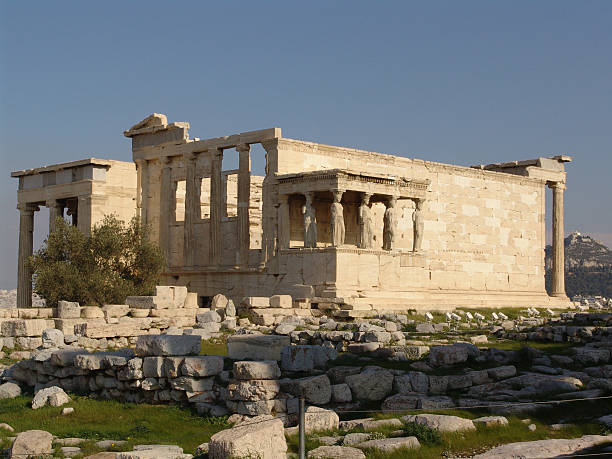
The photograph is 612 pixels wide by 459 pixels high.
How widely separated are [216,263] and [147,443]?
20.1 metres

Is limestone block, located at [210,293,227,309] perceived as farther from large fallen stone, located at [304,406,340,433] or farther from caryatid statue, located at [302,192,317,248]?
large fallen stone, located at [304,406,340,433]

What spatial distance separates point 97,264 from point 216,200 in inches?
192

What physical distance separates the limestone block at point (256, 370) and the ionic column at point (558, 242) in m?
27.7

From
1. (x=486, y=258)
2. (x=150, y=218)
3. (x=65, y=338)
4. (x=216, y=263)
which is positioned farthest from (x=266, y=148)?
(x=65, y=338)

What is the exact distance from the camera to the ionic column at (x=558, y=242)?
37562mm

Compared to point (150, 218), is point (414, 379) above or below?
below

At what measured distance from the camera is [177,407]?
12375 millimetres

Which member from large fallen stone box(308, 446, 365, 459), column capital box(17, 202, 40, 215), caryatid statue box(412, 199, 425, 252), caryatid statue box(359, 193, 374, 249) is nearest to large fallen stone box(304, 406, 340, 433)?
large fallen stone box(308, 446, 365, 459)

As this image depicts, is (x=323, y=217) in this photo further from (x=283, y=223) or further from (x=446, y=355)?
(x=446, y=355)

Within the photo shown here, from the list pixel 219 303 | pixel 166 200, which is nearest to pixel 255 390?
pixel 219 303

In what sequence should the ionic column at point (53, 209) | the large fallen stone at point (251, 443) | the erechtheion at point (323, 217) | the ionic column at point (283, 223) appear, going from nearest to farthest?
1. the large fallen stone at point (251, 443)
2. the erechtheion at point (323, 217)
3. the ionic column at point (283, 223)
4. the ionic column at point (53, 209)

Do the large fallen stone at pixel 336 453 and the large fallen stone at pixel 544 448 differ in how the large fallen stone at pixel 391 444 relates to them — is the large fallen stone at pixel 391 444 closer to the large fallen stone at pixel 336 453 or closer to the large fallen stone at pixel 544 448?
the large fallen stone at pixel 336 453

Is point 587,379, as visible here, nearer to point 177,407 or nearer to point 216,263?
point 177,407

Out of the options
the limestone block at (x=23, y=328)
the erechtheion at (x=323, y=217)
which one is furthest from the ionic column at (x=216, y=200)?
the limestone block at (x=23, y=328)
